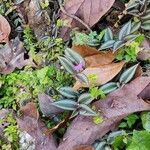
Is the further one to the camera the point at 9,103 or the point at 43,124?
the point at 9,103

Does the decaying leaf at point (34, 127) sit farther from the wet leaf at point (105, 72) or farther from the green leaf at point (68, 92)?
the wet leaf at point (105, 72)

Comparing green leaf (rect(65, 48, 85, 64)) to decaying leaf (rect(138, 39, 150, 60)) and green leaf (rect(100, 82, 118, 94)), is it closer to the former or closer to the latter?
green leaf (rect(100, 82, 118, 94))

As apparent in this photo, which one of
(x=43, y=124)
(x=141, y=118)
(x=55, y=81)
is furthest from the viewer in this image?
(x=55, y=81)

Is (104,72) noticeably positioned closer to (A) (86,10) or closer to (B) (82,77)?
(B) (82,77)

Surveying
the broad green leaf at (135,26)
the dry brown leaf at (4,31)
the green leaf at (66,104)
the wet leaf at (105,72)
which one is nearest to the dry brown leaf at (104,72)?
the wet leaf at (105,72)

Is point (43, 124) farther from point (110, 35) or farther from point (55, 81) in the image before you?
point (110, 35)

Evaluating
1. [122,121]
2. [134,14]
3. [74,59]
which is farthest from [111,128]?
[134,14]

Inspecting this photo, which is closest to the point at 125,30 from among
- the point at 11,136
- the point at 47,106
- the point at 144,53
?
the point at 144,53
